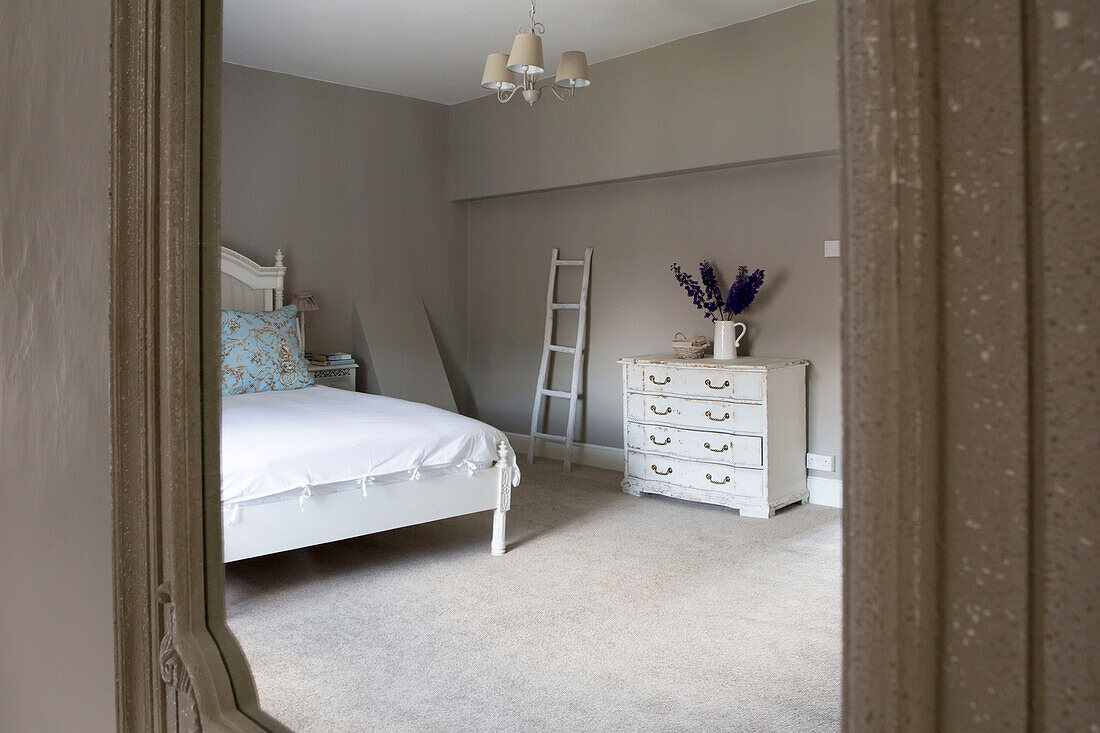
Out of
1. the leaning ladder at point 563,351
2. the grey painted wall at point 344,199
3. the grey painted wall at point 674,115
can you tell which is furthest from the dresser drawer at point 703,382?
the grey painted wall at point 344,199

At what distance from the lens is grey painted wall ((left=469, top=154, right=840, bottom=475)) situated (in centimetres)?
376

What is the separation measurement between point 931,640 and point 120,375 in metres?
0.69

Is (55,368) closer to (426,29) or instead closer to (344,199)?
(426,29)

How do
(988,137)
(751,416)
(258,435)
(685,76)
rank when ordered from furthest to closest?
(685,76), (751,416), (258,435), (988,137)

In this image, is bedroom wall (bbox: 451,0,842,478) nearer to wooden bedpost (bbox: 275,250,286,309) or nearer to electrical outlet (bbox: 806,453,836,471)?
electrical outlet (bbox: 806,453,836,471)

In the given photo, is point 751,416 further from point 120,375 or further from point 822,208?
point 120,375

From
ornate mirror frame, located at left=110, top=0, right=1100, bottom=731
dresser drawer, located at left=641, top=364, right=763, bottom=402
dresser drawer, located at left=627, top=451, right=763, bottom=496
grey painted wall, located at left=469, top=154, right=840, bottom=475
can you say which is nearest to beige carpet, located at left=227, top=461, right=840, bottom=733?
dresser drawer, located at left=627, top=451, right=763, bottom=496

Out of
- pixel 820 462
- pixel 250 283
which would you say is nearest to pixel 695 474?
pixel 820 462

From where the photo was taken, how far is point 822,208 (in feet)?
12.1

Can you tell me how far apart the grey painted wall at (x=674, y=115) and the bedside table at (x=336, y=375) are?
1469mm

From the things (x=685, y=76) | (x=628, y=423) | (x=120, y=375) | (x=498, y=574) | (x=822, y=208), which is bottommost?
(x=498, y=574)

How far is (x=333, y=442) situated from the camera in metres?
2.63

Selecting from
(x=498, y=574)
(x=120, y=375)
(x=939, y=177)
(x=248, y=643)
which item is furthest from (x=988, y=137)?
(x=498, y=574)

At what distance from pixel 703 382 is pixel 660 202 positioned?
1.17 metres
